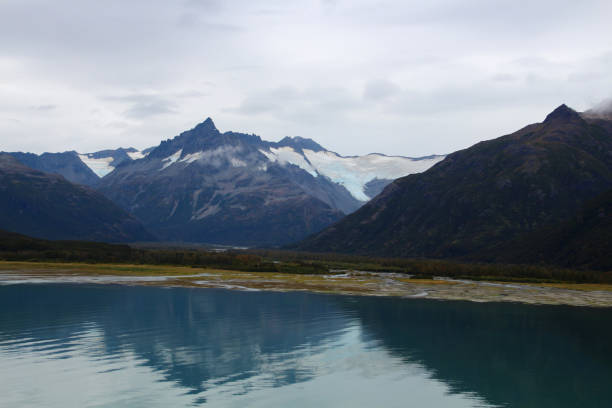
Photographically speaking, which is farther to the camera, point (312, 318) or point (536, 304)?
point (536, 304)

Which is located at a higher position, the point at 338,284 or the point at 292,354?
the point at 338,284

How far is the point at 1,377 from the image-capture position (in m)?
46.7

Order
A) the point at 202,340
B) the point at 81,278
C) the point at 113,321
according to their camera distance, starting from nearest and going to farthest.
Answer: the point at 202,340, the point at 113,321, the point at 81,278

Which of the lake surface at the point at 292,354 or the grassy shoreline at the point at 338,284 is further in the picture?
the grassy shoreline at the point at 338,284

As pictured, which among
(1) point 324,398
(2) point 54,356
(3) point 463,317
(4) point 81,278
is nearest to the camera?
(1) point 324,398

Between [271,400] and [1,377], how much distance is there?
22463mm

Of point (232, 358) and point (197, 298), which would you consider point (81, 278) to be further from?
point (232, 358)

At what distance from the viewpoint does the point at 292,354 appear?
61.3 m

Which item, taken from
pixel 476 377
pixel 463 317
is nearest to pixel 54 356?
pixel 476 377

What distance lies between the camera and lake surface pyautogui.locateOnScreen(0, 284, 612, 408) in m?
46.1

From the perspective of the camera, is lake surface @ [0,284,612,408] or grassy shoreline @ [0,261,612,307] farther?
grassy shoreline @ [0,261,612,307]

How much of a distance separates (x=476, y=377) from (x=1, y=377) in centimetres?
4243

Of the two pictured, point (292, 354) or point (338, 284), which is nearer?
point (292, 354)

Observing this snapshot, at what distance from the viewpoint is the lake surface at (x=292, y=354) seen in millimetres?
46062
